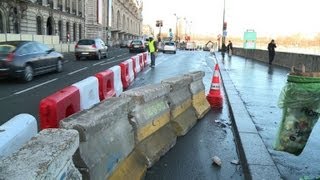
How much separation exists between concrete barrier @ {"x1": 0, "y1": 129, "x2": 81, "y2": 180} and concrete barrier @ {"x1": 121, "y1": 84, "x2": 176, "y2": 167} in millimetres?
1878

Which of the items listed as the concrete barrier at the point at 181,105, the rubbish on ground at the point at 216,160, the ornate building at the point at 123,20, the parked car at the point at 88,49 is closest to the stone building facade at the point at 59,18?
the ornate building at the point at 123,20

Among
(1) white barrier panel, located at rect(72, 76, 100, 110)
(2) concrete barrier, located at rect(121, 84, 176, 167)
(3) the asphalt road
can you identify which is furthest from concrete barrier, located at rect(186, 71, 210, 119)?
(3) the asphalt road

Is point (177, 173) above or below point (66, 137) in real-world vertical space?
below

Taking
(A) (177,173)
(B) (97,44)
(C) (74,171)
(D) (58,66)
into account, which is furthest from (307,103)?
(B) (97,44)

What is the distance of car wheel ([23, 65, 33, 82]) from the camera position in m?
15.0

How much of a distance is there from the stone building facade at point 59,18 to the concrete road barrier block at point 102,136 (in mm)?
39313

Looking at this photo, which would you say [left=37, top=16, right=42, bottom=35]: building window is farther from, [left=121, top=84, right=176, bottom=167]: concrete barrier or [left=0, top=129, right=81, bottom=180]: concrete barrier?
[left=0, top=129, right=81, bottom=180]: concrete barrier

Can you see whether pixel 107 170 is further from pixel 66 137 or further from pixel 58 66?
pixel 58 66

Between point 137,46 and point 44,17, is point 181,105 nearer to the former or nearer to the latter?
point 137,46

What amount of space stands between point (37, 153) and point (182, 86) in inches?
208

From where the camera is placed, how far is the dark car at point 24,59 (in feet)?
48.4

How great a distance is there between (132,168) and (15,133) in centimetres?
138

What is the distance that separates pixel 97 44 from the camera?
31.8 m

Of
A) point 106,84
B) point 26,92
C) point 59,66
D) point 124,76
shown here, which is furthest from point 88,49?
point 106,84
